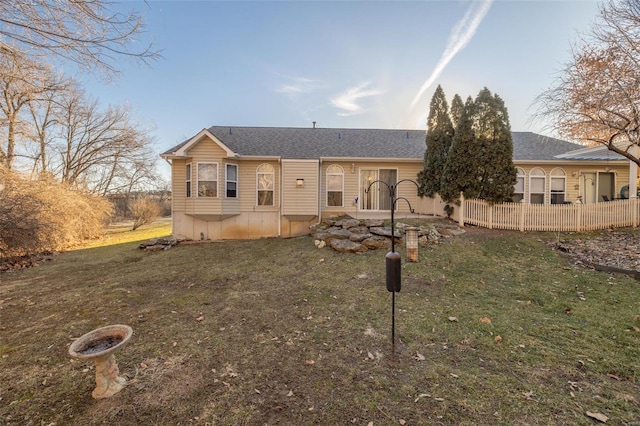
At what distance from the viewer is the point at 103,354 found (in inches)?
103

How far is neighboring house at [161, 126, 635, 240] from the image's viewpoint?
36.9ft

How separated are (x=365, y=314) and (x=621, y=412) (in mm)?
2988

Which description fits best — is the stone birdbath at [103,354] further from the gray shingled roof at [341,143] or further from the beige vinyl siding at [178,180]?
the gray shingled roof at [341,143]

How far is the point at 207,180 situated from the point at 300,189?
400 centimetres

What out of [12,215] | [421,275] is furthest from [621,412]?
[12,215]

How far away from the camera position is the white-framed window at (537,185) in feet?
41.0

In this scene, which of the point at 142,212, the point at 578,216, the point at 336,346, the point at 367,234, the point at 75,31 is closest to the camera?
the point at 75,31

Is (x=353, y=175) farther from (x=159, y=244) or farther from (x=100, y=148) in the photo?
(x=100, y=148)

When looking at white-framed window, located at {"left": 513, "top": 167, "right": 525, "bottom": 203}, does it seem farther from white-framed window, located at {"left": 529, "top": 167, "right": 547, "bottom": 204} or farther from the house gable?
the house gable

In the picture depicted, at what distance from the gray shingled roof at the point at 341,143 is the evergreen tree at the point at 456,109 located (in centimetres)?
205

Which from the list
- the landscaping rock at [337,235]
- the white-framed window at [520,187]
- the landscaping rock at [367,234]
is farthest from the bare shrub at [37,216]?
the white-framed window at [520,187]

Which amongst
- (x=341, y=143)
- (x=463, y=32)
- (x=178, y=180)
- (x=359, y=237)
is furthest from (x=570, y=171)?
(x=178, y=180)

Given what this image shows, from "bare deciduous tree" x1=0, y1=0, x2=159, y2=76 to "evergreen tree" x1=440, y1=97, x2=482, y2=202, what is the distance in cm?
982

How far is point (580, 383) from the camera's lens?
2.88m
